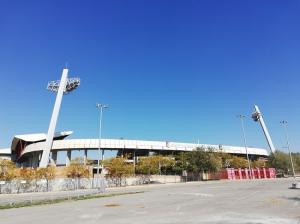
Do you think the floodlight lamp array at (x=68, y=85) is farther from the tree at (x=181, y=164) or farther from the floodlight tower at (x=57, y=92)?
the tree at (x=181, y=164)

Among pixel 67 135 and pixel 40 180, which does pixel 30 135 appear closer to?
pixel 67 135

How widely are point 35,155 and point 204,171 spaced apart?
59.5 metres

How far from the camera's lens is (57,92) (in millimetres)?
93875

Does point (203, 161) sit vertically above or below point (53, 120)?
below

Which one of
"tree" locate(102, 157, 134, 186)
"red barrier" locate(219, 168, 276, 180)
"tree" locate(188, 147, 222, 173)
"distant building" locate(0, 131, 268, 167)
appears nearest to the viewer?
"tree" locate(102, 157, 134, 186)

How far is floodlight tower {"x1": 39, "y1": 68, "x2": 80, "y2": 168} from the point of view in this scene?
85.2 meters

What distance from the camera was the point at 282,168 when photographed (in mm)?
104562

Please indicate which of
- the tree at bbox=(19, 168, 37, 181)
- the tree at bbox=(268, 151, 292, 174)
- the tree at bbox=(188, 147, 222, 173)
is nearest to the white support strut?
the tree at bbox=(19, 168, 37, 181)

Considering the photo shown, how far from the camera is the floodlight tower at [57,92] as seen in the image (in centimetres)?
8523

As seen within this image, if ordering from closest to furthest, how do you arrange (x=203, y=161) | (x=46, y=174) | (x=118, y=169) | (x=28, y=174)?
(x=28, y=174) → (x=46, y=174) → (x=118, y=169) → (x=203, y=161)

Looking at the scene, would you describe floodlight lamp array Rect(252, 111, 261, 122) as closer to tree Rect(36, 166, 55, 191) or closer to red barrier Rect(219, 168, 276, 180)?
red barrier Rect(219, 168, 276, 180)

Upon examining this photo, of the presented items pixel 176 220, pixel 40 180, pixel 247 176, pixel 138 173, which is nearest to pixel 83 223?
pixel 176 220

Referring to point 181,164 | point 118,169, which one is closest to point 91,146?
point 181,164

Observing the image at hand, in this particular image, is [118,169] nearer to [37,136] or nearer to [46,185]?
[46,185]
